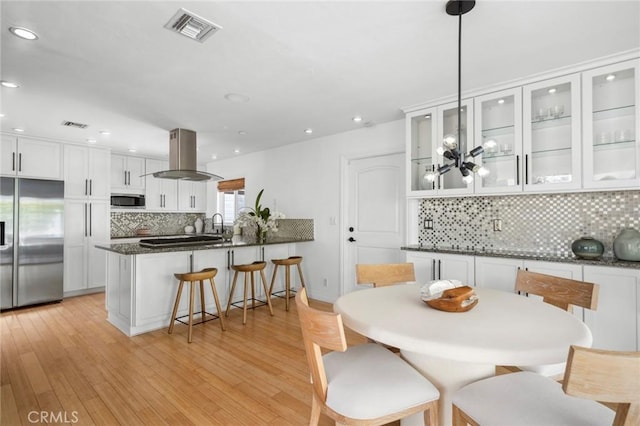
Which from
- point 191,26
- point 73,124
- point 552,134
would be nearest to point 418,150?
point 552,134

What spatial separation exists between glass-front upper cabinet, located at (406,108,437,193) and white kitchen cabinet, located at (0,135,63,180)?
16.9 ft

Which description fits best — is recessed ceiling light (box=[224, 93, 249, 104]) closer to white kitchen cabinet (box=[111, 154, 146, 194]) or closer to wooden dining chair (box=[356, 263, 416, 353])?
wooden dining chair (box=[356, 263, 416, 353])

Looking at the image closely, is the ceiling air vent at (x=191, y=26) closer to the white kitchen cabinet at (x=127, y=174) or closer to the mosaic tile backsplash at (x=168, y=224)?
the mosaic tile backsplash at (x=168, y=224)

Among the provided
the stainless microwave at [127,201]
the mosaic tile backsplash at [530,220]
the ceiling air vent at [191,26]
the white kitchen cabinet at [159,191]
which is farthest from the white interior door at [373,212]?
the stainless microwave at [127,201]

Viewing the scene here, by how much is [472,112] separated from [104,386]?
388 cm

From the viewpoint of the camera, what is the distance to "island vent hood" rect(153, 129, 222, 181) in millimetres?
4184

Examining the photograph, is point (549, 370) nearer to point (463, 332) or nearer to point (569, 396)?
point (569, 396)

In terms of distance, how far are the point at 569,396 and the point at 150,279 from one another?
140 inches

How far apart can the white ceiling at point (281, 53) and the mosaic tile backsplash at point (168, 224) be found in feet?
6.42

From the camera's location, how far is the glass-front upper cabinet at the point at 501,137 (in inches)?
114

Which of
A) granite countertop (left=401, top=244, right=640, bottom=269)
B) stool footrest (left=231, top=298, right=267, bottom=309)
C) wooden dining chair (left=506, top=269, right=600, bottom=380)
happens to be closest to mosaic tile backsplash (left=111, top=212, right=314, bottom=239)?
stool footrest (left=231, top=298, right=267, bottom=309)

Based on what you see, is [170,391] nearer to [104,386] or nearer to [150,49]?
[104,386]

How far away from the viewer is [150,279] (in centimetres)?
341

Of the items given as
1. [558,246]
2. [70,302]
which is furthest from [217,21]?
[70,302]
